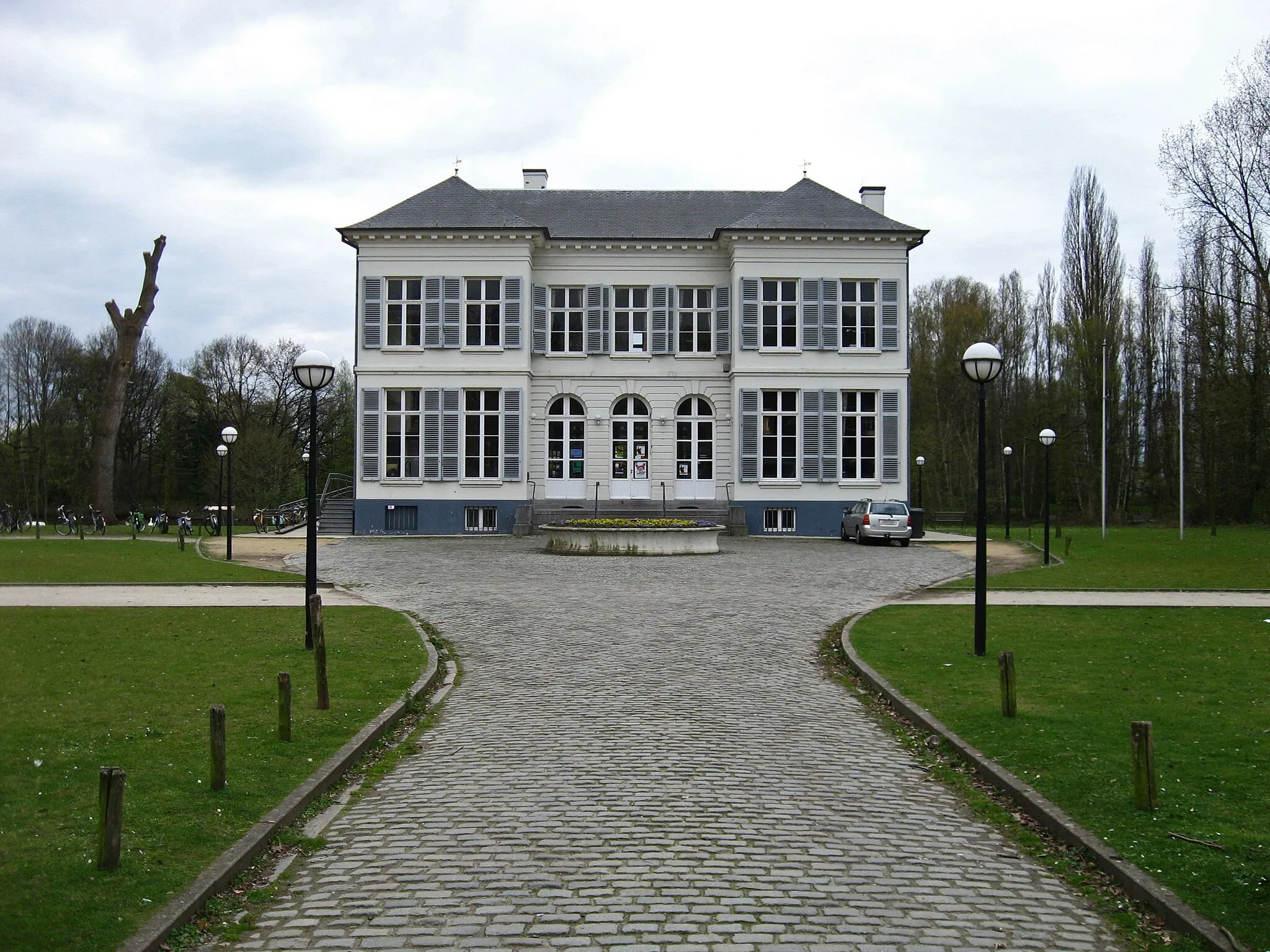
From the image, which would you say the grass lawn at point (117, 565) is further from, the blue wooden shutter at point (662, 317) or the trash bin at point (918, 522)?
the trash bin at point (918, 522)

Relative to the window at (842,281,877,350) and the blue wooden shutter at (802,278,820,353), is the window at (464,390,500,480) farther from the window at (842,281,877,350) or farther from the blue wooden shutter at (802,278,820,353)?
the window at (842,281,877,350)

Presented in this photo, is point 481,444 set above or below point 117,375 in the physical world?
below

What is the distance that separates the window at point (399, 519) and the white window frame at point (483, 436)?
2363 mm

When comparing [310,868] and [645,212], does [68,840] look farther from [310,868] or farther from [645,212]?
[645,212]

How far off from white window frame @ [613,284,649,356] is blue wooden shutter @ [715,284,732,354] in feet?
8.56

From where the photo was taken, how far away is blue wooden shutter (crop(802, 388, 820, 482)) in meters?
39.5

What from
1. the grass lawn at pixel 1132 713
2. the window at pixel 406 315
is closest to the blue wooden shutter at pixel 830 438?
the window at pixel 406 315

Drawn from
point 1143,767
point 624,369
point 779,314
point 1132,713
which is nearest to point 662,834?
point 1143,767

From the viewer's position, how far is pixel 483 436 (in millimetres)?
39375

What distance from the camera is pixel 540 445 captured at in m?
40.6

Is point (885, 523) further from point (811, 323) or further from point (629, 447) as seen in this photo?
point (629, 447)

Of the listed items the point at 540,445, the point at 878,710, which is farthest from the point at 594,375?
the point at 878,710

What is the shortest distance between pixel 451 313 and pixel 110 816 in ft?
116

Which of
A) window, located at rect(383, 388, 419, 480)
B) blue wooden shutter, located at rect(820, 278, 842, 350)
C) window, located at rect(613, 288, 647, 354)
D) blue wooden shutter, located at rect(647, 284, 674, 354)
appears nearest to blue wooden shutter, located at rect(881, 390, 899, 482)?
blue wooden shutter, located at rect(820, 278, 842, 350)
